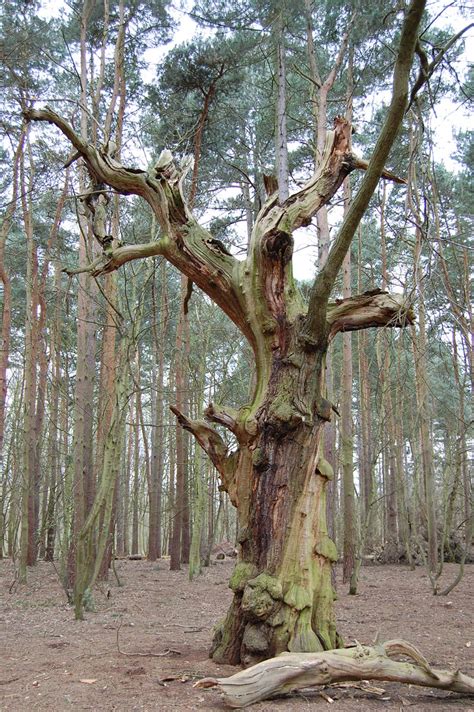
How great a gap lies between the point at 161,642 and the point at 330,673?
238 centimetres

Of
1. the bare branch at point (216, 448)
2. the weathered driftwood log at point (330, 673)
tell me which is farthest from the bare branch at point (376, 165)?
the weathered driftwood log at point (330, 673)

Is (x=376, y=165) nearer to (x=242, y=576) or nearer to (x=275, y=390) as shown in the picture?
(x=275, y=390)

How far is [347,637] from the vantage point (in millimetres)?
5383

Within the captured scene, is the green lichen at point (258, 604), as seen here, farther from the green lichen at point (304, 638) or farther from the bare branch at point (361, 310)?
the bare branch at point (361, 310)

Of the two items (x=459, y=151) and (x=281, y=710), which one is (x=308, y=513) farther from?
(x=459, y=151)

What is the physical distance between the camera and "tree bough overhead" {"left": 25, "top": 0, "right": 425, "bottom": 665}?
12.5 ft

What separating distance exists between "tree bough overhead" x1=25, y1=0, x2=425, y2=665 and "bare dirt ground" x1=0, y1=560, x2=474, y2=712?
1.79ft

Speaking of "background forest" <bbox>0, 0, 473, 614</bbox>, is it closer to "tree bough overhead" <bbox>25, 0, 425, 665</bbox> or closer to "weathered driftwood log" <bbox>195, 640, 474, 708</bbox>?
"tree bough overhead" <bbox>25, 0, 425, 665</bbox>

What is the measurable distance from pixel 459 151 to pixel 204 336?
8.19 m

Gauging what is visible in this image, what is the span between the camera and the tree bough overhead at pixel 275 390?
3.81m

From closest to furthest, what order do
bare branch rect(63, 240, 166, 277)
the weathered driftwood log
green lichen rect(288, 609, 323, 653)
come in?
the weathered driftwood log, green lichen rect(288, 609, 323, 653), bare branch rect(63, 240, 166, 277)

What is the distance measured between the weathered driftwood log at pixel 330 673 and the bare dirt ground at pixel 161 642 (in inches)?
3.5

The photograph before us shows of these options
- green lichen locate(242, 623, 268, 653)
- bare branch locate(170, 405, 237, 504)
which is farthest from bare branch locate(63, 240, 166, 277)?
green lichen locate(242, 623, 268, 653)

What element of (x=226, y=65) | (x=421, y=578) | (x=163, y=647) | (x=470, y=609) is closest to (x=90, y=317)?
(x=226, y=65)
